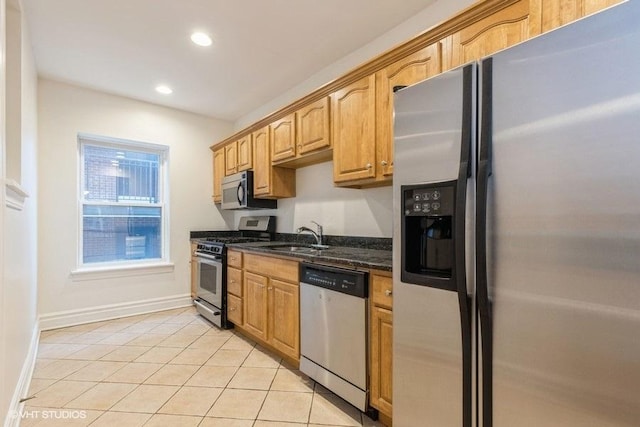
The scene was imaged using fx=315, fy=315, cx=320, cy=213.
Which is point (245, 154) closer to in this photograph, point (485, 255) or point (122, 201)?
point (122, 201)

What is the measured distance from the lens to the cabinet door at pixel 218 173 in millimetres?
4275

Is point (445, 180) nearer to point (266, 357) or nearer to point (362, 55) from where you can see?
point (362, 55)

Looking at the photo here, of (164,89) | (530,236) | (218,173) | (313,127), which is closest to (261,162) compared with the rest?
(313,127)

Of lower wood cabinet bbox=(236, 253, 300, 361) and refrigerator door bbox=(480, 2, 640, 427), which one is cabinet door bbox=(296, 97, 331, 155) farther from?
refrigerator door bbox=(480, 2, 640, 427)

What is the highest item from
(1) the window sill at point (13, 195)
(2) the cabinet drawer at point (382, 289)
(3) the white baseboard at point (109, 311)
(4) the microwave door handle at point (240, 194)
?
(4) the microwave door handle at point (240, 194)

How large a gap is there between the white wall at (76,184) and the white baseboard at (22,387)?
0.85 meters

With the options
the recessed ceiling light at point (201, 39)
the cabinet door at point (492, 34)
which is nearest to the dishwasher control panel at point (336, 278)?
the cabinet door at point (492, 34)

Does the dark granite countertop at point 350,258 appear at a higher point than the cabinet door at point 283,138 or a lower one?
lower

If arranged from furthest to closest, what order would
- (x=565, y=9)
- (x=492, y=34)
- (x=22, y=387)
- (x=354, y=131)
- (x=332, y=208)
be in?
(x=332, y=208) < (x=354, y=131) < (x=22, y=387) < (x=492, y=34) < (x=565, y=9)

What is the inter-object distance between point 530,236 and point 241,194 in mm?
3114

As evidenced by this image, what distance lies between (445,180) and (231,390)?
1940 millimetres

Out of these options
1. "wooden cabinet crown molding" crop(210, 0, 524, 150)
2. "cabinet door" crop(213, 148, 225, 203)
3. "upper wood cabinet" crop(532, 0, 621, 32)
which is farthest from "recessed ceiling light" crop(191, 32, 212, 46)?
"upper wood cabinet" crop(532, 0, 621, 32)

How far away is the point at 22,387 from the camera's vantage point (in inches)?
79.0

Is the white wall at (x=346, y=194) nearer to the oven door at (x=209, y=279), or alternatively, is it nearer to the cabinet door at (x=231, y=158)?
the cabinet door at (x=231, y=158)
